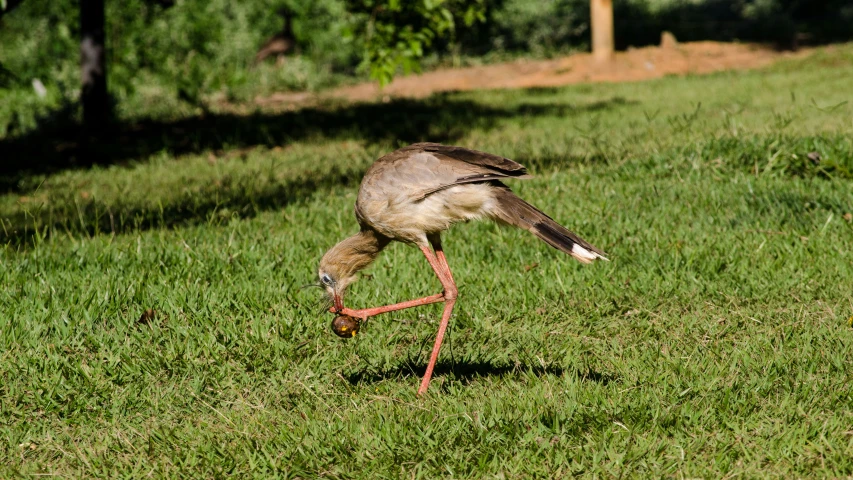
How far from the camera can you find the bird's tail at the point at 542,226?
337 centimetres

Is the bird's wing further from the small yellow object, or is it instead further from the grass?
the grass

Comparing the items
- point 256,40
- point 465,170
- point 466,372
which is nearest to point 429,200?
point 465,170

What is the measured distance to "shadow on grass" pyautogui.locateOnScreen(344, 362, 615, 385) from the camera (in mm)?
3699

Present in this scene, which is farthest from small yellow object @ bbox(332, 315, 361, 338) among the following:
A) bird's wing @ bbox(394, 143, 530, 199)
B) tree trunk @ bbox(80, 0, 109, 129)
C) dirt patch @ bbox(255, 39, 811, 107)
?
dirt patch @ bbox(255, 39, 811, 107)

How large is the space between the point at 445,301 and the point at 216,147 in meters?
6.55

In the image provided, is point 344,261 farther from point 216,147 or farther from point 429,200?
point 216,147

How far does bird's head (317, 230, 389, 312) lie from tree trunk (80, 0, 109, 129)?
7.52 m

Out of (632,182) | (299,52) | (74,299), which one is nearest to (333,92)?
(299,52)

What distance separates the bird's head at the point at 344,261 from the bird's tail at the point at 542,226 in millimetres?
609

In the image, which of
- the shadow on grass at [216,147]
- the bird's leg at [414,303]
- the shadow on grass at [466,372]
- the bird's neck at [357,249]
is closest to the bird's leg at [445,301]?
the bird's leg at [414,303]

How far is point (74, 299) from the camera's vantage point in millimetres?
4465

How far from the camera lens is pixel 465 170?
3.70m

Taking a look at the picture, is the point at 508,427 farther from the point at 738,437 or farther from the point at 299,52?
the point at 299,52

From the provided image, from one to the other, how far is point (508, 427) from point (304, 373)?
1117 millimetres
